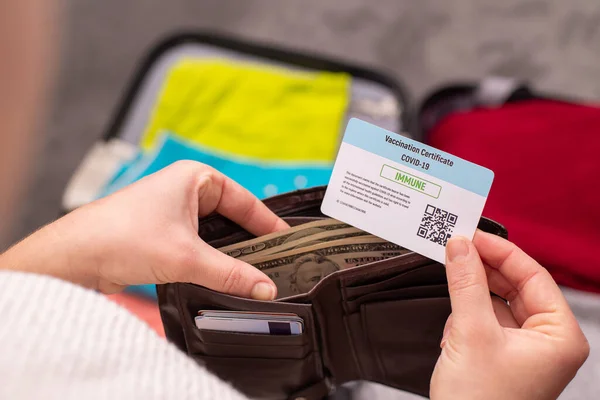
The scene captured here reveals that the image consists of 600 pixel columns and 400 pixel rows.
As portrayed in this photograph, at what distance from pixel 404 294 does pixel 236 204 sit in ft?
0.73

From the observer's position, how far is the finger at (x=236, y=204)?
59cm

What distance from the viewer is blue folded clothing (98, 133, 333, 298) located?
96 cm

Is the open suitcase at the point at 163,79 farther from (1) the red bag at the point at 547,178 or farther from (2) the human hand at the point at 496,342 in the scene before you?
(2) the human hand at the point at 496,342

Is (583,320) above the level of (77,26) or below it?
below

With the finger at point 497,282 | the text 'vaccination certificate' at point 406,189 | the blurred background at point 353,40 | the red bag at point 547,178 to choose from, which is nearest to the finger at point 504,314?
the finger at point 497,282

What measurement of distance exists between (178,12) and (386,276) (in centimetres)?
130

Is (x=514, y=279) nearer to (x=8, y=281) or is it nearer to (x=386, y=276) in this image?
(x=386, y=276)

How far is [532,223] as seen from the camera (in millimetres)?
924

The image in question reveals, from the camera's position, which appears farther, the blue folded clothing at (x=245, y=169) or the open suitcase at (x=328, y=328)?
the blue folded clothing at (x=245, y=169)

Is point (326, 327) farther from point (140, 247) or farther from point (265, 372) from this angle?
point (140, 247)

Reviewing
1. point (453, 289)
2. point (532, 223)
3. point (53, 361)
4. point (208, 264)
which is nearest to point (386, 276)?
point (453, 289)

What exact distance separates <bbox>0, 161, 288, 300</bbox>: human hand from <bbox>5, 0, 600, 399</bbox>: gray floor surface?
2.81ft

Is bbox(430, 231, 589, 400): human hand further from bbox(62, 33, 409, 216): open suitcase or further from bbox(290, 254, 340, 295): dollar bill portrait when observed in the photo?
bbox(62, 33, 409, 216): open suitcase

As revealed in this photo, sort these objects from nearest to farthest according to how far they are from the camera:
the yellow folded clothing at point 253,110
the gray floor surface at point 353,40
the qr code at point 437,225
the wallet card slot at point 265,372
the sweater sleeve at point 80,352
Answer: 1. the sweater sleeve at point 80,352
2. the qr code at point 437,225
3. the wallet card slot at point 265,372
4. the yellow folded clothing at point 253,110
5. the gray floor surface at point 353,40
